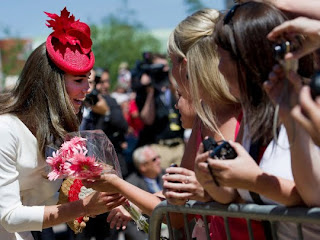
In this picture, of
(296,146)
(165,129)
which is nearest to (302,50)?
(296,146)

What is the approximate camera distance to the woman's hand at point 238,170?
2.20 m

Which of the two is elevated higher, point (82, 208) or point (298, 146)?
point (298, 146)

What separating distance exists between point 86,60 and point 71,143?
0.57m

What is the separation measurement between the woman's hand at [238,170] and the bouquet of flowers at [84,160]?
97 centimetres

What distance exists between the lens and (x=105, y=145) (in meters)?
3.27

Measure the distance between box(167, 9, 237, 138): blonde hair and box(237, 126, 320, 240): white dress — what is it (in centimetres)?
70

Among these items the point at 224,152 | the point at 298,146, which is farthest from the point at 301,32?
the point at 224,152

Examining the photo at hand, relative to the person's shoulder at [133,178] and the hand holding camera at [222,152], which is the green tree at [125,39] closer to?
the person's shoulder at [133,178]

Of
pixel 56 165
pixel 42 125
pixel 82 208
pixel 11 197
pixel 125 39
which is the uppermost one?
pixel 42 125

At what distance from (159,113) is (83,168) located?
20.1 feet

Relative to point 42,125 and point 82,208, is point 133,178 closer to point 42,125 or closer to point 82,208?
point 42,125

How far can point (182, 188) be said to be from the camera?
2.59m

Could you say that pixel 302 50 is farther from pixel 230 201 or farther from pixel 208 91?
pixel 208 91

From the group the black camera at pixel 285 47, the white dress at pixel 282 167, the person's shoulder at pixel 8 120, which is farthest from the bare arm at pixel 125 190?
the black camera at pixel 285 47
